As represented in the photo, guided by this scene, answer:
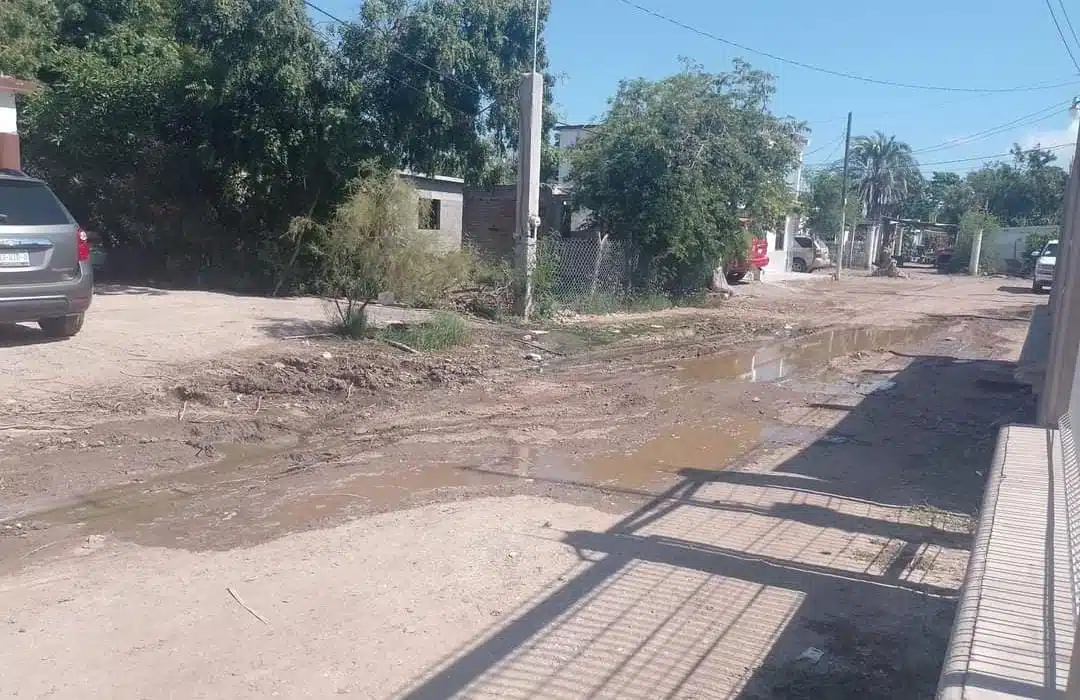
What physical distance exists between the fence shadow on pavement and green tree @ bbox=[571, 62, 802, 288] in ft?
40.0

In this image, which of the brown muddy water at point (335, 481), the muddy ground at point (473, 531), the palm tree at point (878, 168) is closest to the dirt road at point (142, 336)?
the muddy ground at point (473, 531)

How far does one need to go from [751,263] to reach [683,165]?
1064 centimetres

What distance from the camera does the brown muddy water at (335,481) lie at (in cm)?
595

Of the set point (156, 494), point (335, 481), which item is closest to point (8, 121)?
point (156, 494)

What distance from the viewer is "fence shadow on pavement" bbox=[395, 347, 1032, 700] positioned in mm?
4031

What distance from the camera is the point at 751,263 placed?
29.4 m

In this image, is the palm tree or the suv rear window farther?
the palm tree

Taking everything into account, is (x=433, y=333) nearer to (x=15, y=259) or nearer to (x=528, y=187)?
(x=528, y=187)

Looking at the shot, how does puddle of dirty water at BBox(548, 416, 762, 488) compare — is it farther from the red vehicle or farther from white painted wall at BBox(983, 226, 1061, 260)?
white painted wall at BBox(983, 226, 1061, 260)

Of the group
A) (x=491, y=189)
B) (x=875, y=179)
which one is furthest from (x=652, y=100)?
(x=875, y=179)

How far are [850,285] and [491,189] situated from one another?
59.4ft

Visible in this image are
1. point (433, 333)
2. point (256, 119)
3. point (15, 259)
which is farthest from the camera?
point (256, 119)

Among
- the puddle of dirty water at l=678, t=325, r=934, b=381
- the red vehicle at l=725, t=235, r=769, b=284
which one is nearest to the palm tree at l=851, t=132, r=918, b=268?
the red vehicle at l=725, t=235, r=769, b=284

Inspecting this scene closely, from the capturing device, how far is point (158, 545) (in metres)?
5.52
